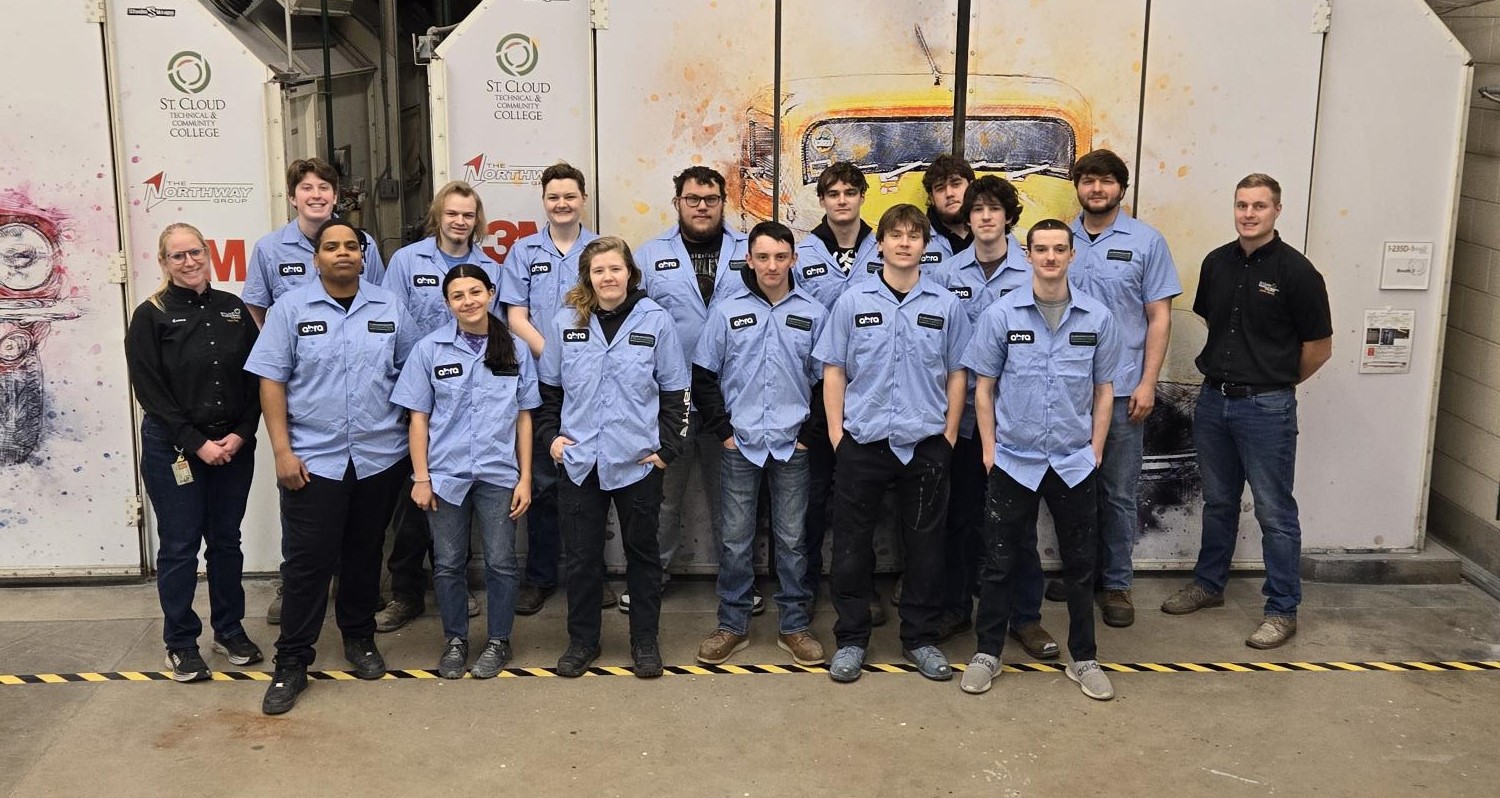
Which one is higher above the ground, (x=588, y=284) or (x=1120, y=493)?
(x=588, y=284)

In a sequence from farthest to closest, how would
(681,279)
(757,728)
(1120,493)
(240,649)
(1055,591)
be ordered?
(1055,591) → (1120,493) → (681,279) → (240,649) → (757,728)

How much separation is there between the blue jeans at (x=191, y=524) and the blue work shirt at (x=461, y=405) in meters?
0.66

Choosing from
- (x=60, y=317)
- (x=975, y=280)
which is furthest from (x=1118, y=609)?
(x=60, y=317)

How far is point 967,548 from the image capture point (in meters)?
5.29

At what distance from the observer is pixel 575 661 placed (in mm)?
4961

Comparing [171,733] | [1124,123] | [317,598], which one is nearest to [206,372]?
[317,598]

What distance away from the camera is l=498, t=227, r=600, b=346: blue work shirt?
528 centimetres

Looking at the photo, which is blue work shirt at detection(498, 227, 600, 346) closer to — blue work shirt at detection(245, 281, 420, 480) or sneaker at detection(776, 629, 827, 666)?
blue work shirt at detection(245, 281, 420, 480)

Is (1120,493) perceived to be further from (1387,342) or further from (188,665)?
(188,665)

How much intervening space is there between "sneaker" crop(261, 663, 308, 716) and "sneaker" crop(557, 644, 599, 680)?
881mm

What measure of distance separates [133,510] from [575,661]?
7.10ft

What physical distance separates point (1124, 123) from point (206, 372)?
3.61 m

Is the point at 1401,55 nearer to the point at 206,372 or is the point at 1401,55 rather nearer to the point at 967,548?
the point at 967,548

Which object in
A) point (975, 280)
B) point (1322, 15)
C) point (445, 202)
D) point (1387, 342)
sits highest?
point (1322, 15)
